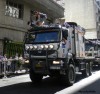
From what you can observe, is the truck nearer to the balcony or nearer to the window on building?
A: the window on building

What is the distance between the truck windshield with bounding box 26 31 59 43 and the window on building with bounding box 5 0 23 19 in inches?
401

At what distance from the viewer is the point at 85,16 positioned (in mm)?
52969

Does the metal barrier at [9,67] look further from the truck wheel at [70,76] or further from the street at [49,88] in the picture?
the truck wheel at [70,76]

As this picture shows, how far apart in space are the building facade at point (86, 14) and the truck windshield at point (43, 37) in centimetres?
4100

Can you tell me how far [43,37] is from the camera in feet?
40.3

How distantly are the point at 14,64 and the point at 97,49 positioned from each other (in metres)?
9.93

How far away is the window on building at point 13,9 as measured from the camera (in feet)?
73.7

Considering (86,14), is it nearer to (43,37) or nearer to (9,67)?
(9,67)

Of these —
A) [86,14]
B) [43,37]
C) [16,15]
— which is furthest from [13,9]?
[86,14]

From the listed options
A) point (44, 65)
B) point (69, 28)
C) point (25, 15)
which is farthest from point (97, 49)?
point (44, 65)

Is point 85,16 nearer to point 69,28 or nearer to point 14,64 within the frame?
point 14,64

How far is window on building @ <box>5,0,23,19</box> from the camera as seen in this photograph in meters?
22.5

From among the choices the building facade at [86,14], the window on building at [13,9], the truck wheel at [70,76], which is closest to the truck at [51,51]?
the truck wheel at [70,76]

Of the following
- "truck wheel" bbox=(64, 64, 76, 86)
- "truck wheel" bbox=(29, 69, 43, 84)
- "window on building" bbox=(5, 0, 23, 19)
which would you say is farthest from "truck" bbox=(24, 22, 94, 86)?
"window on building" bbox=(5, 0, 23, 19)
